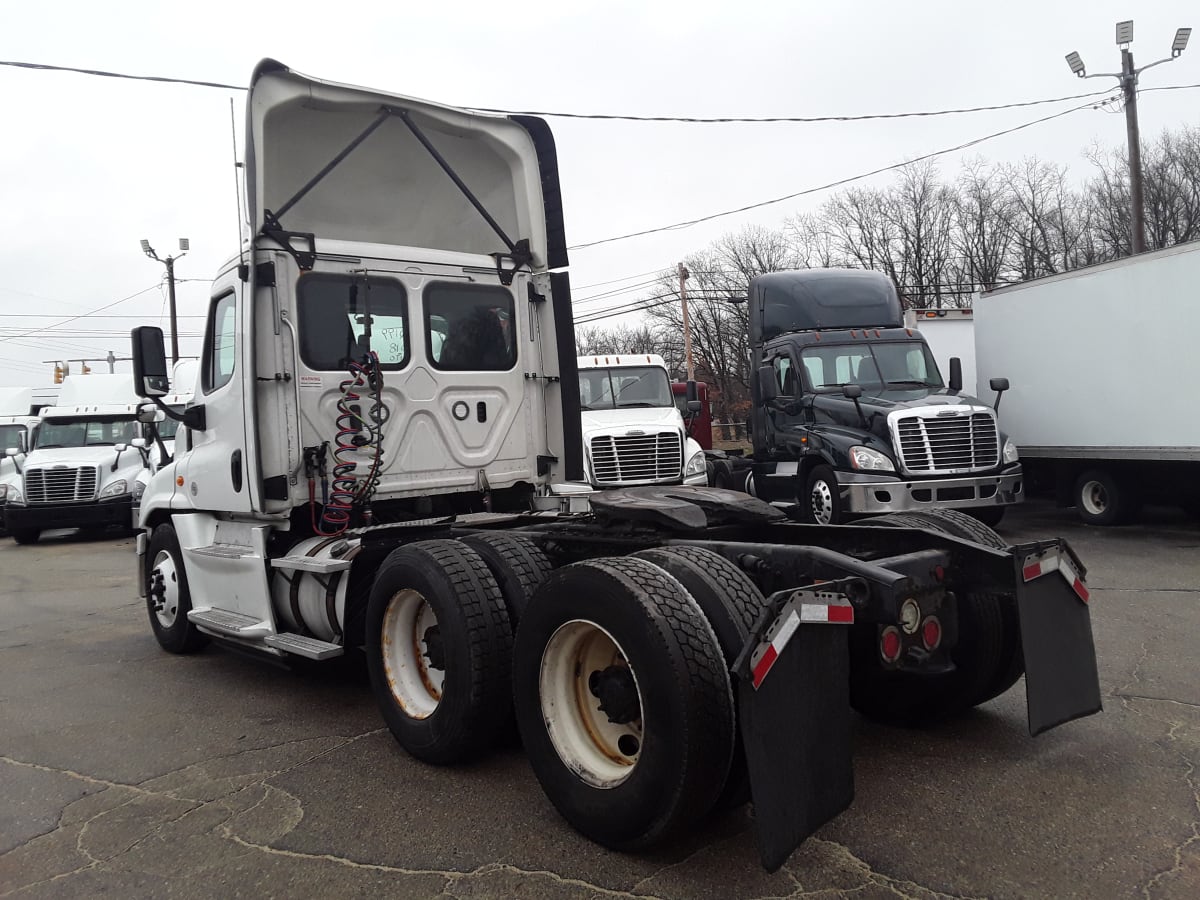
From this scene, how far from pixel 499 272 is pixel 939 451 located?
6360 mm

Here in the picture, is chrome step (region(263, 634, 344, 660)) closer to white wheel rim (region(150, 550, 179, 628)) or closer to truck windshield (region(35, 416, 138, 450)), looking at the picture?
white wheel rim (region(150, 550, 179, 628))

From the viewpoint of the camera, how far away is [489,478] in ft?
20.4

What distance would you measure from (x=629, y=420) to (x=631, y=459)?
27.5 inches

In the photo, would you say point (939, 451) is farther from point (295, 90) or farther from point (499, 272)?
point (295, 90)

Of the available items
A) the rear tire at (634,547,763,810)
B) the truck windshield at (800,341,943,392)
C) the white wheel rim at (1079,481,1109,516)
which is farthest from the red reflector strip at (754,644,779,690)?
the white wheel rim at (1079,481,1109,516)

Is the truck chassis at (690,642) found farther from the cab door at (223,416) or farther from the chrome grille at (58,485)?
the chrome grille at (58,485)

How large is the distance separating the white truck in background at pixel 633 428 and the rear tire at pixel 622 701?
752cm

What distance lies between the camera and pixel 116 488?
1639cm

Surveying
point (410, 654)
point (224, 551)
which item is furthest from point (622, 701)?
point (224, 551)

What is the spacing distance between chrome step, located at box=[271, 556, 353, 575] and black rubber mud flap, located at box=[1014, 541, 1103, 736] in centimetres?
333

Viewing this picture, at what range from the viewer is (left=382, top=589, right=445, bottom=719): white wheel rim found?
455 cm

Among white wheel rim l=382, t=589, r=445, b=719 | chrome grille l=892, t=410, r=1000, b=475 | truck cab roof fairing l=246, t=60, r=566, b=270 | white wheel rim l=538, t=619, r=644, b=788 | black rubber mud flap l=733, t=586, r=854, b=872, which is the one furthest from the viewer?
chrome grille l=892, t=410, r=1000, b=475

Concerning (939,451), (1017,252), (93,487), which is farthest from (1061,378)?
(1017,252)

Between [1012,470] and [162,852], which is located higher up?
[1012,470]
